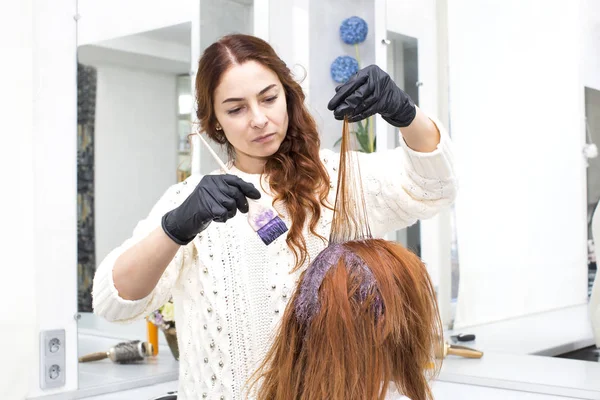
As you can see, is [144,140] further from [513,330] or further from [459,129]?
[513,330]

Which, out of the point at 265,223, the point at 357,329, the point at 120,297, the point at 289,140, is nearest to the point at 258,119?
the point at 289,140

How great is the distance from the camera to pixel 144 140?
9.02ft

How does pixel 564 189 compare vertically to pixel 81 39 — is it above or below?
below

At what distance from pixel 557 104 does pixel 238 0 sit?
1.44 metres

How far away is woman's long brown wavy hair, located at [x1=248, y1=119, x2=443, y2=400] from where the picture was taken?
1.21 meters

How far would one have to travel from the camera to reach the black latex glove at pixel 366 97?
4.71 ft

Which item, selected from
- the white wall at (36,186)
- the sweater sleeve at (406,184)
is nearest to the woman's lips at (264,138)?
the sweater sleeve at (406,184)

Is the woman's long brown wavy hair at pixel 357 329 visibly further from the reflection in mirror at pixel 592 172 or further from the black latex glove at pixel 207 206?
the reflection in mirror at pixel 592 172

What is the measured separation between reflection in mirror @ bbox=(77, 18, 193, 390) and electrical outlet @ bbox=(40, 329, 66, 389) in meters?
0.10

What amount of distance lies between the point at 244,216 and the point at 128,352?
41.7 inches

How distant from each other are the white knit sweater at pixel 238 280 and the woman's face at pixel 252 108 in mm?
145

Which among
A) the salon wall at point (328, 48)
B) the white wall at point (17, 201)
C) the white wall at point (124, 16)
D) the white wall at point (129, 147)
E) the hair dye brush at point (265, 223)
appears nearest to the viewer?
the hair dye brush at point (265, 223)

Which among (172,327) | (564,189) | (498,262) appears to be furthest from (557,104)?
(172,327)

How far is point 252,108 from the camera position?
5.80ft
